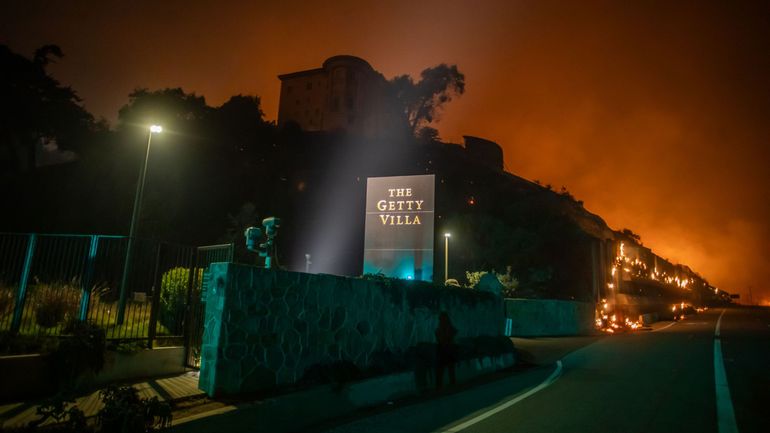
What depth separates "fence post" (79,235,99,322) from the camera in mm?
7879

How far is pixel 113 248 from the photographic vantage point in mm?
8500

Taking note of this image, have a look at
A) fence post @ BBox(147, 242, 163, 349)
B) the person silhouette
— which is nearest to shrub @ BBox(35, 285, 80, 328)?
fence post @ BBox(147, 242, 163, 349)

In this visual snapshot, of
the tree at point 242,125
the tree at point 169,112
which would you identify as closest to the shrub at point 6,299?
the tree at point 169,112

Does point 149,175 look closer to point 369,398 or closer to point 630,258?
point 369,398

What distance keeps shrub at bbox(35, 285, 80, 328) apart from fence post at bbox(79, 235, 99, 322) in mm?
171

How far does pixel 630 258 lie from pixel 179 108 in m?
68.1

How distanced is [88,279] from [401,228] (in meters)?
11.2

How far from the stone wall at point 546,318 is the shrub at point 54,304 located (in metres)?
21.4

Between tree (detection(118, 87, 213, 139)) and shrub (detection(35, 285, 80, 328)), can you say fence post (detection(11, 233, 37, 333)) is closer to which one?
shrub (detection(35, 285, 80, 328))

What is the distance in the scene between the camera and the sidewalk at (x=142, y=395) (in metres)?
5.34

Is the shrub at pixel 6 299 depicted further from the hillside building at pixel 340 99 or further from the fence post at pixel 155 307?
the hillside building at pixel 340 99

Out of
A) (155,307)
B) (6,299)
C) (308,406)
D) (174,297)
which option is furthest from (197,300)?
(308,406)

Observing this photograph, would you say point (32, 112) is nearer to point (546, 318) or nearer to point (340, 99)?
point (546, 318)

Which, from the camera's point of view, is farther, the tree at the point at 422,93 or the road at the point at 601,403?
the tree at the point at 422,93
